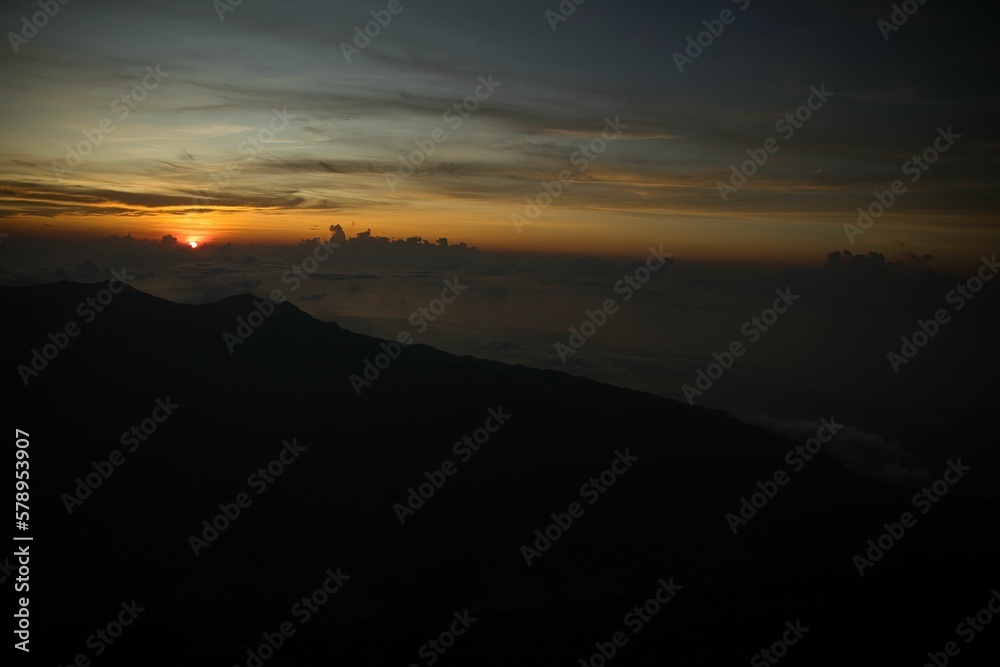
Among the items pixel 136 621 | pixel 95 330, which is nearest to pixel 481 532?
pixel 136 621

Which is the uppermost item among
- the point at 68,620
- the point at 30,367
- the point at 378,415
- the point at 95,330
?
the point at 95,330

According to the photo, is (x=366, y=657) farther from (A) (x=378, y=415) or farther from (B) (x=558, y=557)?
(A) (x=378, y=415)

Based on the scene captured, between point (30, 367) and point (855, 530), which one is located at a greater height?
point (30, 367)

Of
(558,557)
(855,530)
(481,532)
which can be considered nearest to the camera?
(558,557)

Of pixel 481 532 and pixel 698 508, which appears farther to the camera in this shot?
pixel 698 508

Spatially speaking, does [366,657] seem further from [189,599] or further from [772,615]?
[772,615]

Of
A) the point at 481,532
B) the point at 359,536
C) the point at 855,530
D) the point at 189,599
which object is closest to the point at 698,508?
the point at 855,530

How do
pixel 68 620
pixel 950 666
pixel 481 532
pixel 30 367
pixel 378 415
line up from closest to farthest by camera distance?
pixel 950 666 < pixel 68 620 < pixel 481 532 < pixel 30 367 < pixel 378 415
